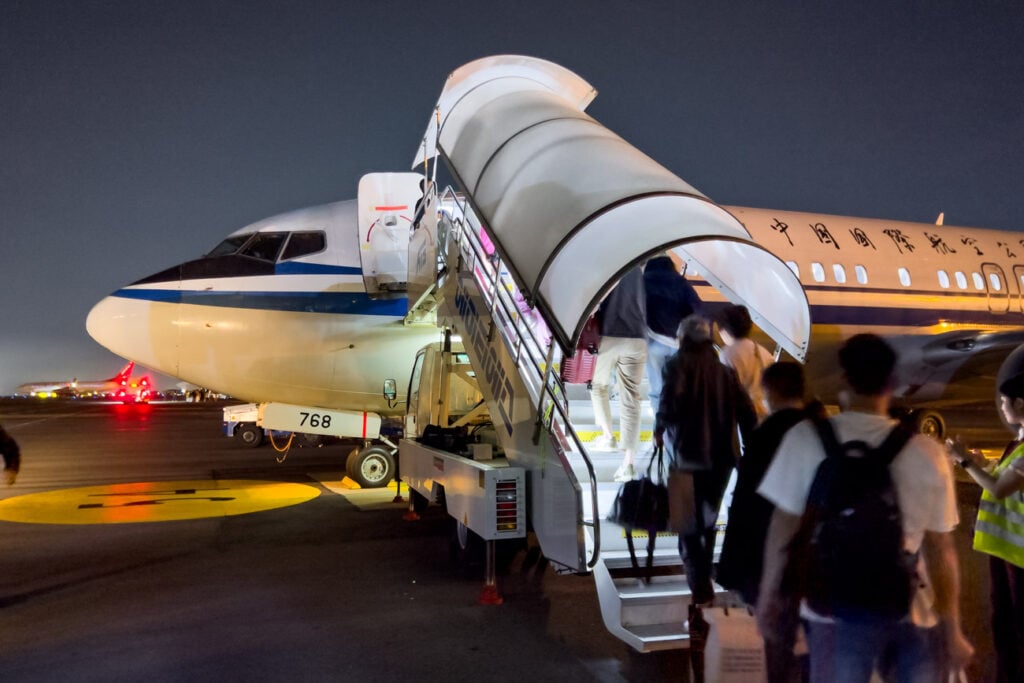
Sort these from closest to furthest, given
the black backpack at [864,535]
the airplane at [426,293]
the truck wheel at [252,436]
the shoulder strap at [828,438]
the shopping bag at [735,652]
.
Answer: the black backpack at [864,535] → the shoulder strap at [828,438] → the shopping bag at [735,652] → the airplane at [426,293] → the truck wheel at [252,436]

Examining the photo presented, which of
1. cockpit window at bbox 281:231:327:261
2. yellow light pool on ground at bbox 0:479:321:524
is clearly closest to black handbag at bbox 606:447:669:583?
yellow light pool on ground at bbox 0:479:321:524

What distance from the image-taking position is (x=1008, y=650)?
10.7 ft

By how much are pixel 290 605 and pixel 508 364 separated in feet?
7.91

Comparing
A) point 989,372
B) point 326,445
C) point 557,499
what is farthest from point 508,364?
point 326,445

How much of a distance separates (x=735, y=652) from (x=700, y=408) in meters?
1.28

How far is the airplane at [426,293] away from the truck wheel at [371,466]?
0.67 metres

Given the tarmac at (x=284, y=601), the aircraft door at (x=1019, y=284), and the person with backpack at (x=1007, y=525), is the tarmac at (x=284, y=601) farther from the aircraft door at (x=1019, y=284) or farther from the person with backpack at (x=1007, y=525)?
the aircraft door at (x=1019, y=284)

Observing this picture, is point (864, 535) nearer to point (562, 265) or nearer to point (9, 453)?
point (562, 265)

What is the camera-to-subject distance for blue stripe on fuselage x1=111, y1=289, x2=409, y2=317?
999 centimetres

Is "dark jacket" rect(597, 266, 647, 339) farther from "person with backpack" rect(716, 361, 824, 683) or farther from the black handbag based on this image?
"person with backpack" rect(716, 361, 824, 683)

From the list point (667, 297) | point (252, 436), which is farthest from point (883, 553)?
point (252, 436)

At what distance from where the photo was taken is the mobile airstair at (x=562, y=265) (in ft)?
13.4

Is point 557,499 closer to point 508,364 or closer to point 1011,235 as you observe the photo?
point 508,364

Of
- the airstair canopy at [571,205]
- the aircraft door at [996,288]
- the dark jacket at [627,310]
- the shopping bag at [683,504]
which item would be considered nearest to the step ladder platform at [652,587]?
the shopping bag at [683,504]
